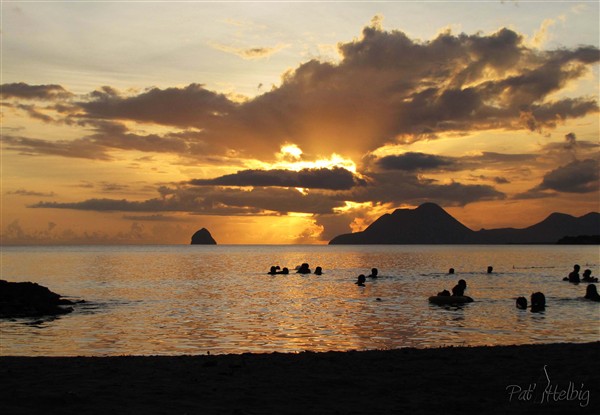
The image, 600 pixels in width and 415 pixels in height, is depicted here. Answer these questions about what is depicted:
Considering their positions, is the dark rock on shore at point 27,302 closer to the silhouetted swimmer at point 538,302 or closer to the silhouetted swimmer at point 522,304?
the silhouetted swimmer at point 522,304

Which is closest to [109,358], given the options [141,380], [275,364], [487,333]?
[141,380]

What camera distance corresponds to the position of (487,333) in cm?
3609

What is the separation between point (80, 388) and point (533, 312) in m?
43.1

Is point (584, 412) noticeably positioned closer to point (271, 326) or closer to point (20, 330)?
point (271, 326)

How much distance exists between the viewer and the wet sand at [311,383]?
13.5m
